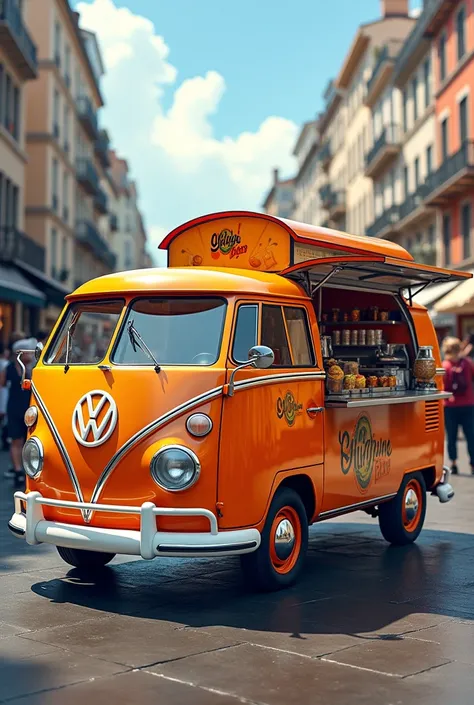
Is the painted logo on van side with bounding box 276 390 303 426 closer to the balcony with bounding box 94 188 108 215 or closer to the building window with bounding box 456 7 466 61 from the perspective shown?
the building window with bounding box 456 7 466 61

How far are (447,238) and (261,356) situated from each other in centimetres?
3221

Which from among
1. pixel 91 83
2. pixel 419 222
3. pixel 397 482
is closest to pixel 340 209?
pixel 91 83

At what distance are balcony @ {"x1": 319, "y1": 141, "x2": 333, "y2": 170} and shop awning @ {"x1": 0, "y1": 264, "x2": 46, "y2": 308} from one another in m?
41.6

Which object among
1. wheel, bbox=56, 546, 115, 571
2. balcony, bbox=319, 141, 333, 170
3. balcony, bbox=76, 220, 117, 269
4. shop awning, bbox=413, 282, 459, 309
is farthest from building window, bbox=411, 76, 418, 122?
wheel, bbox=56, 546, 115, 571

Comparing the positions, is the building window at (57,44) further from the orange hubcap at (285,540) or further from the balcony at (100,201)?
the orange hubcap at (285,540)

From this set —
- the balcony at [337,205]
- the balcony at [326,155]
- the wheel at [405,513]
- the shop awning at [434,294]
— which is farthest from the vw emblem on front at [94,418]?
the balcony at [326,155]

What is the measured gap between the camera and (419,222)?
140 ft

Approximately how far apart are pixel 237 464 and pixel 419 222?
122 ft

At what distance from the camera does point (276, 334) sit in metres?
7.70

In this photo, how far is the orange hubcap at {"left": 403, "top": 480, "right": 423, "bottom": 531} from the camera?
31.9 ft

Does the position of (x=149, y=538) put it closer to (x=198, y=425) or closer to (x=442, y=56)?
(x=198, y=425)

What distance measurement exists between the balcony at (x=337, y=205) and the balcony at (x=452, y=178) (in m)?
25.5

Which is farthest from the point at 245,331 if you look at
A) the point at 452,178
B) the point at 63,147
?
the point at 63,147

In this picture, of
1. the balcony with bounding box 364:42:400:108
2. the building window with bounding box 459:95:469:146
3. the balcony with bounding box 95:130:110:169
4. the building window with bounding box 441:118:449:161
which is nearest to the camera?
the building window with bounding box 459:95:469:146
